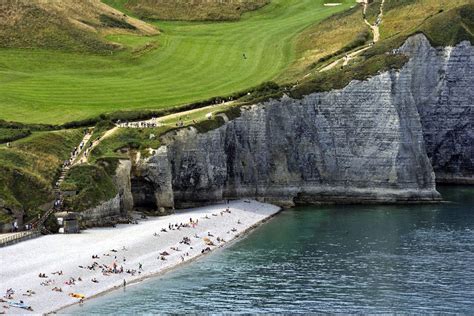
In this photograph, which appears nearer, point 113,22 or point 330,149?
point 330,149

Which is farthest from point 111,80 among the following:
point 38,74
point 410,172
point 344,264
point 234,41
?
point 344,264

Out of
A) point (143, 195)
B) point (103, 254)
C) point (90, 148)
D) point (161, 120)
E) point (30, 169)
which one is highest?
point (161, 120)

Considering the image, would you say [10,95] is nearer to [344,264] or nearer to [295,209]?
[295,209]

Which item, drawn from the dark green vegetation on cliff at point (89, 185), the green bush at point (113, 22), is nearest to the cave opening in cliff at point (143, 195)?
the dark green vegetation on cliff at point (89, 185)

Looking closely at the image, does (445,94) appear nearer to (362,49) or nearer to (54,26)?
(362,49)

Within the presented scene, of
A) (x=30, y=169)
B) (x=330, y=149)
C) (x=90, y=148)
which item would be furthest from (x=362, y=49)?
(x=30, y=169)

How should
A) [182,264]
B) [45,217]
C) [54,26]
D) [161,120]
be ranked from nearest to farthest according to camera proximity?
[182,264], [45,217], [161,120], [54,26]

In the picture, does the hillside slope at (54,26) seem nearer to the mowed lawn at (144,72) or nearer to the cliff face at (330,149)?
the mowed lawn at (144,72)

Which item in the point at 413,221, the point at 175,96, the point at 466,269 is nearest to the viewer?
the point at 466,269
